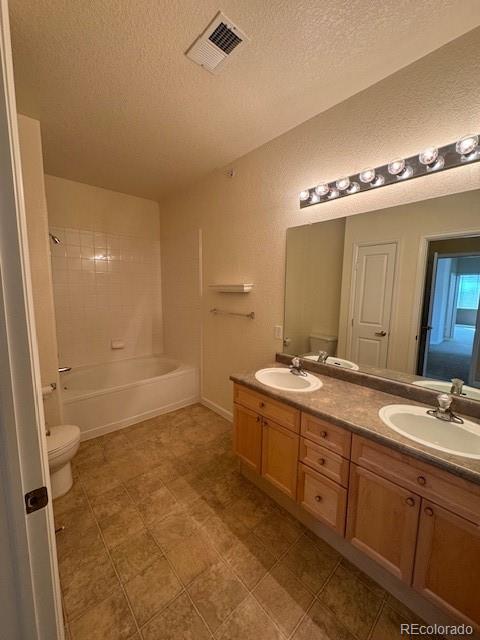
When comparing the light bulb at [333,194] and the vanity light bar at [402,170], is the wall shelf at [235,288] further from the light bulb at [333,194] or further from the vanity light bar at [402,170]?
the light bulb at [333,194]

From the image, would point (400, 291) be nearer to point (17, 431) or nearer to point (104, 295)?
point (17, 431)

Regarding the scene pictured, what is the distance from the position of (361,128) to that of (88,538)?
9.62ft

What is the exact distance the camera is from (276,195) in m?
2.07

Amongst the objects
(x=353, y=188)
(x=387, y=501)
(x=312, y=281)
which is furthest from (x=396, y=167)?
(x=387, y=501)

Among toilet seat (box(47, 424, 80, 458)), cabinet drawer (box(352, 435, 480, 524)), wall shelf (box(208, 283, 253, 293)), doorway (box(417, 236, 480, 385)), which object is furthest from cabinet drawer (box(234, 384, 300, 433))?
toilet seat (box(47, 424, 80, 458))

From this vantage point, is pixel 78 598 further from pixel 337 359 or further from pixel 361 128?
pixel 361 128

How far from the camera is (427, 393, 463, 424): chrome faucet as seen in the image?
119 cm

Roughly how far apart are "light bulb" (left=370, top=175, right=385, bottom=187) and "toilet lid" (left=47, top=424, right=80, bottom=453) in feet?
8.48

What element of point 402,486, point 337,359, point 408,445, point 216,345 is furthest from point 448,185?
point 216,345

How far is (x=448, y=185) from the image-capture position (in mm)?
1294

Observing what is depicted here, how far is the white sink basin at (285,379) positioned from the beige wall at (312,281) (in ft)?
0.86

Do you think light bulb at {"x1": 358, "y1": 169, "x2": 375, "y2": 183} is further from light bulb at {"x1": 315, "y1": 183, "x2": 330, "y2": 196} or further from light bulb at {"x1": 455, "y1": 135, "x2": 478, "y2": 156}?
light bulb at {"x1": 455, "y1": 135, "x2": 478, "y2": 156}

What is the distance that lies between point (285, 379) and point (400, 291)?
3.08ft

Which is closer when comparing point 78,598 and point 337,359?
point 78,598
